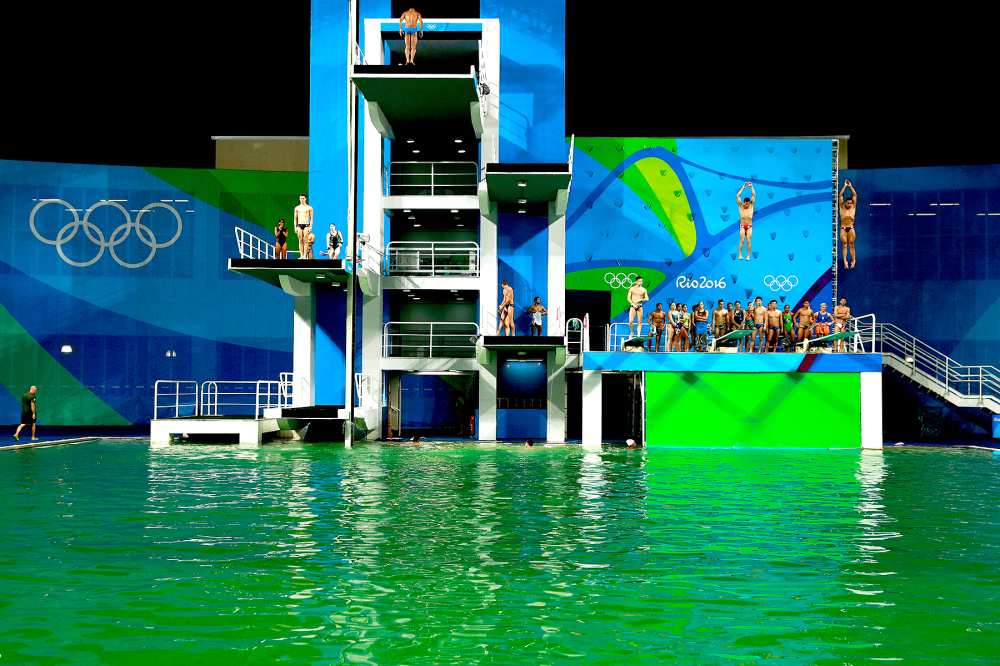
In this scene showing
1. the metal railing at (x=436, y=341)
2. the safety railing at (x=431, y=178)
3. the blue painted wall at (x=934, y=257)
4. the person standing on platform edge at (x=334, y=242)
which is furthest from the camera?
the blue painted wall at (x=934, y=257)

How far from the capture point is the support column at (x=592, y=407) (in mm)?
29125

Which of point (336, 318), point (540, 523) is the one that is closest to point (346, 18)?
point (336, 318)

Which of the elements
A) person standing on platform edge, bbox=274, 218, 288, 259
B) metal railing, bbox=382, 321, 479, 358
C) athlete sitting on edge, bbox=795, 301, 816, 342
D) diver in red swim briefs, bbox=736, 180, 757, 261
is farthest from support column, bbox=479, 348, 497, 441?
diver in red swim briefs, bbox=736, 180, 757, 261

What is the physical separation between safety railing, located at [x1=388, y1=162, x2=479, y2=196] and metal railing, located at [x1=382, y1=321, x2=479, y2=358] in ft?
14.9

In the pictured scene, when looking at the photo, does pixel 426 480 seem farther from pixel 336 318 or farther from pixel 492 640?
pixel 336 318

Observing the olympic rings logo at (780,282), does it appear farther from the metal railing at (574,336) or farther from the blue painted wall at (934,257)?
the metal railing at (574,336)

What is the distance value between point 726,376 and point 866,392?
4.03m

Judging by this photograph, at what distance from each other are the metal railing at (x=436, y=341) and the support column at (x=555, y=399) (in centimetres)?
317

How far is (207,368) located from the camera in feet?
124

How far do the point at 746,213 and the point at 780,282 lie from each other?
2.75 m

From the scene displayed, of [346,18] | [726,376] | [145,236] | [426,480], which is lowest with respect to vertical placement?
[426,480]

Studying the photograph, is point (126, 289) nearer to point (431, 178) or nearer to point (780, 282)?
point (431, 178)

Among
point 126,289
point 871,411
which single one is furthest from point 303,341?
point 871,411

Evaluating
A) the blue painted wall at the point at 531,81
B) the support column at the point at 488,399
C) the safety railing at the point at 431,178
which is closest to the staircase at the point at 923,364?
the support column at the point at 488,399
